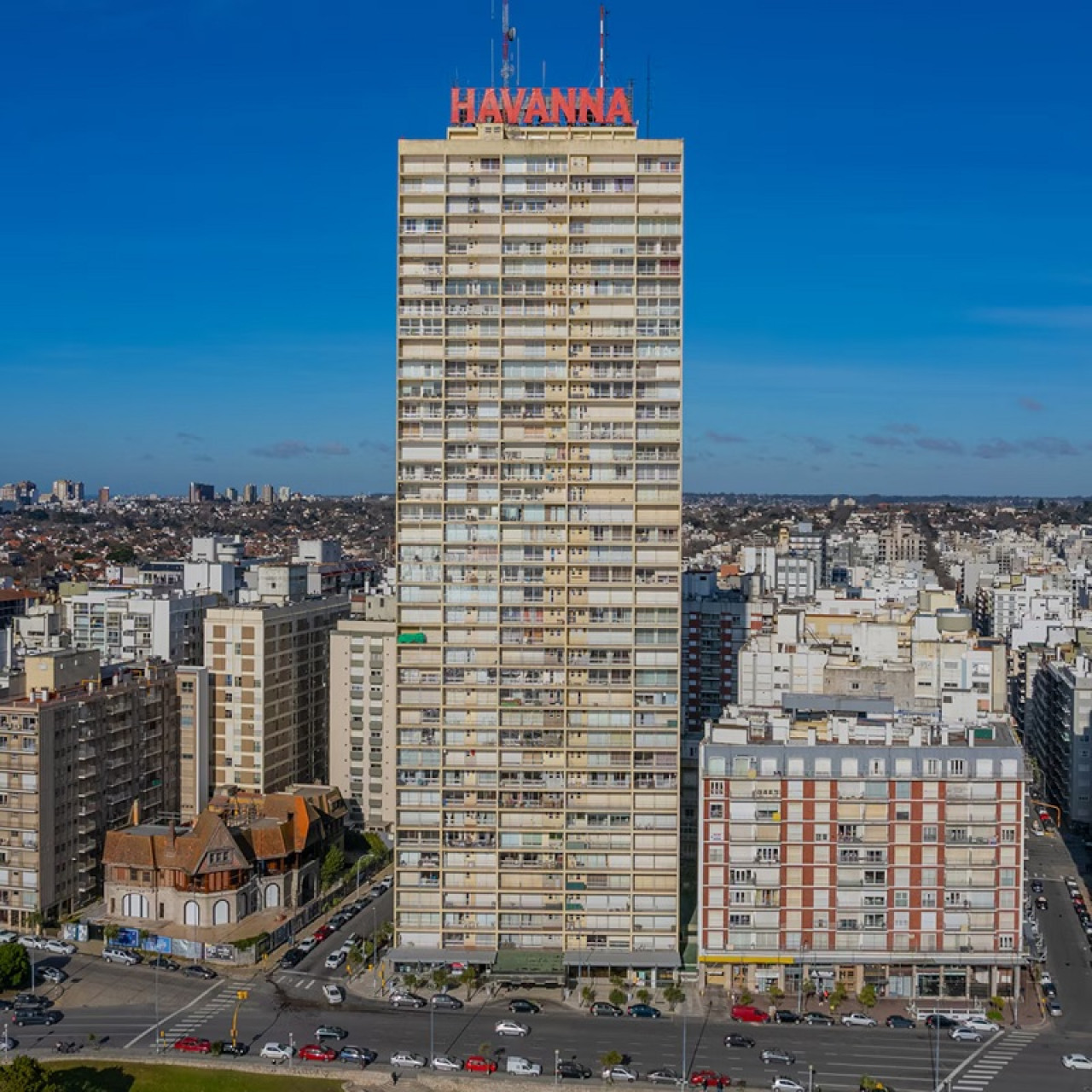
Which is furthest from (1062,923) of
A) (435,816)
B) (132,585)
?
(132,585)

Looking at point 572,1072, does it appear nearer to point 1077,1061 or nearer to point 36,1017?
point 1077,1061

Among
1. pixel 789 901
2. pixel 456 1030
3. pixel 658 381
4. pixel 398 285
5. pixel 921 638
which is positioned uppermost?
pixel 398 285

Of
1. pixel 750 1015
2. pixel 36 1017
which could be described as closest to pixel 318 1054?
pixel 36 1017

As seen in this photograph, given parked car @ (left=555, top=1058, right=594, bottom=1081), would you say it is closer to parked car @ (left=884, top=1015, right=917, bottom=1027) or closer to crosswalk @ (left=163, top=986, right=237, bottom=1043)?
parked car @ (left=884, top=1015, right=917, bottom=1027)

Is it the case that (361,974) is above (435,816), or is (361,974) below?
below

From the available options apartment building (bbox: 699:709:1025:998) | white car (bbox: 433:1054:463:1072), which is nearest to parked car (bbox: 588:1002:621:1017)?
apartment building (bbox: 699:709:1025:998)

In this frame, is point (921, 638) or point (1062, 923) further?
point (921, 638)

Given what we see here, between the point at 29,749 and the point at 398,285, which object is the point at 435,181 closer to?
the point at 398,285
